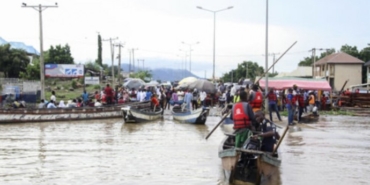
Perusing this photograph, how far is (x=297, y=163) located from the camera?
13.7 meters

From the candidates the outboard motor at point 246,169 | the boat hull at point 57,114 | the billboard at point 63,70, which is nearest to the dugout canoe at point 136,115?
the boat hull at point 57,114

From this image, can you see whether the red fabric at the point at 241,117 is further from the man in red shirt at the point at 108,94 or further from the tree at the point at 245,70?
the tree at the point at 245,70

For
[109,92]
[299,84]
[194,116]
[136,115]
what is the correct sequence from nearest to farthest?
[194,116], [136,115], [109,92], [299,84]

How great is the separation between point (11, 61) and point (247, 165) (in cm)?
5072

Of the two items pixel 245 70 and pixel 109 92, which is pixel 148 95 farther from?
pixel 245 70

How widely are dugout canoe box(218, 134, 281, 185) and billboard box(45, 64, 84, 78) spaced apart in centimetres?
4551

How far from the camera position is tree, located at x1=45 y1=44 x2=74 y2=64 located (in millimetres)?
66750

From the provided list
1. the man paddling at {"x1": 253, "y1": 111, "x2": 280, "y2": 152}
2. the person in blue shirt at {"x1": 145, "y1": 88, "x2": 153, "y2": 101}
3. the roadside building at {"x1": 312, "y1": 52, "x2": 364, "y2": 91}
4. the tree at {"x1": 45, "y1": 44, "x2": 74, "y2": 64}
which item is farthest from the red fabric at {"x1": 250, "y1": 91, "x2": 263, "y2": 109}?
the tree at {"x1": 45, "y1": 44, "x2": 74, "y2": 64}

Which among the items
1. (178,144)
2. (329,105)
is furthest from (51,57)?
(178,144)

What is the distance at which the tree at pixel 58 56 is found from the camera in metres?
66.8

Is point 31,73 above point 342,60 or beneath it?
beneath

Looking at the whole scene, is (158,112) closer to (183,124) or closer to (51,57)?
(183,124)

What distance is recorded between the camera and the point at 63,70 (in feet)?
178

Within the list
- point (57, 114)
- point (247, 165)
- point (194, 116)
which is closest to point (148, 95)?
point (57, 114)
